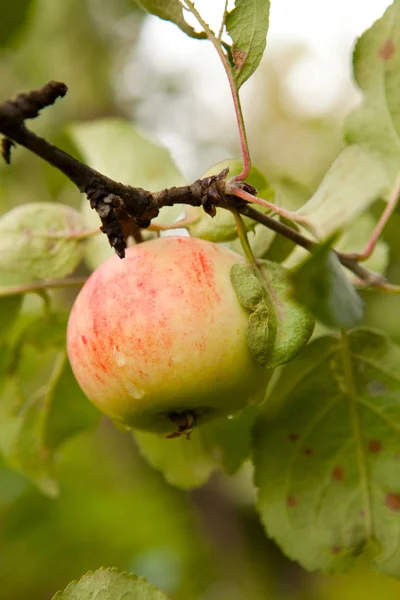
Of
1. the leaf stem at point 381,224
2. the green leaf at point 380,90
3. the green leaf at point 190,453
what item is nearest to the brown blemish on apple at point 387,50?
the green leaf at point 380,90

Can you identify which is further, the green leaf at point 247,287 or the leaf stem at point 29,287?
the leaf stem at point 29,287

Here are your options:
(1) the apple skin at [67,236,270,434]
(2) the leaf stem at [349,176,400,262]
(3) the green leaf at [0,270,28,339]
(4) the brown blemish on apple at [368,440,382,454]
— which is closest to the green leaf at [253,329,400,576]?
(4) the brown blemish on apple at [368,440,382,454]

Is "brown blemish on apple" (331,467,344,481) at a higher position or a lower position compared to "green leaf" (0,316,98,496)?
higher

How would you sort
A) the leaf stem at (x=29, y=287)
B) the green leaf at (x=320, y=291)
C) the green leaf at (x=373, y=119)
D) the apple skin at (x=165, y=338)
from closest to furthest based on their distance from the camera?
1. the green leaf at (x=320, y=291)
2. the apple skin at (x=165, y=338)
3. the green leaf at (x=373, y=119)
4. the leaf stem at (x=29, y=287)

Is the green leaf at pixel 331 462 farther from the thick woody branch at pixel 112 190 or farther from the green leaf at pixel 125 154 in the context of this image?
the green leaf at pixel 125 154

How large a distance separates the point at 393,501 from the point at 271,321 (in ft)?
1.24

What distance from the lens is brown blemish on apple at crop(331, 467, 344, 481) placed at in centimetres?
91

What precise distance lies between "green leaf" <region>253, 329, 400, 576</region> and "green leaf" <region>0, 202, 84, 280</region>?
1.16 ft

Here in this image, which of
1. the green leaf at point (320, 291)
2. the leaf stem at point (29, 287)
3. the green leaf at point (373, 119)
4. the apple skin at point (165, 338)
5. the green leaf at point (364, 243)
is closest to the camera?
the green leaf at point (320, 291)

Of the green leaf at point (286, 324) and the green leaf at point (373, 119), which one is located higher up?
the green leaf at point (373, 119)

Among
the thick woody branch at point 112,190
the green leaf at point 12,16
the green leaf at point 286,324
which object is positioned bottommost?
the green leaf at point 286,324

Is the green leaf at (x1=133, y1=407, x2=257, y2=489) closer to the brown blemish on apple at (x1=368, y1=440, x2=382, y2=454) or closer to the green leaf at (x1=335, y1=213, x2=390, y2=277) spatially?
the brown blemish on apple at (x1=368, y1=440, x2=382, y2=454)


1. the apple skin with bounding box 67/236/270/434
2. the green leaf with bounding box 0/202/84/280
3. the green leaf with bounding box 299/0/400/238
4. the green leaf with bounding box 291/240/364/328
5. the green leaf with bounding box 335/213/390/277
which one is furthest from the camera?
the green leaf with bounding box 335/213/390/277

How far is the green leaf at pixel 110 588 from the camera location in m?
0.72
